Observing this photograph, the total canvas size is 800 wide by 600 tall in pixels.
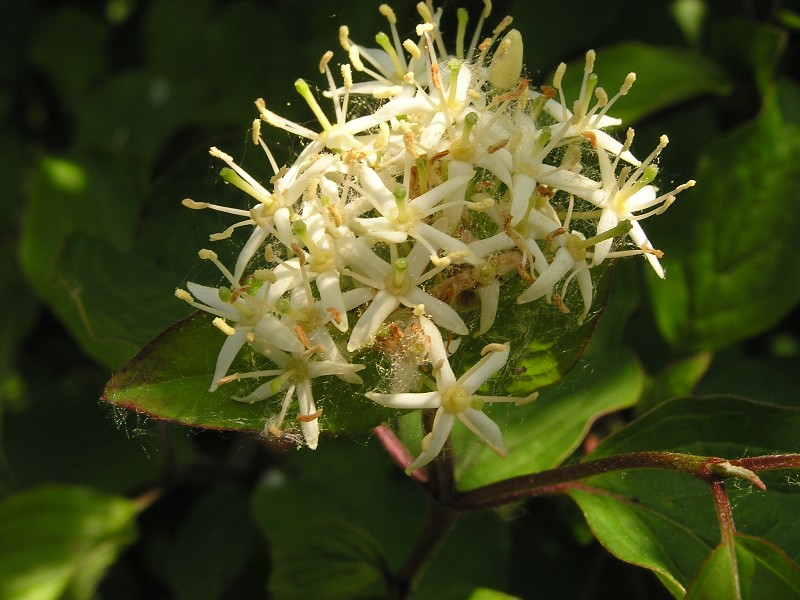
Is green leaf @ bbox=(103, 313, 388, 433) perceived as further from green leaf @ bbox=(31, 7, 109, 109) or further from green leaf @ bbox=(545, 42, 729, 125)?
green leaf @ bbox=(31, 7, 109, 109)

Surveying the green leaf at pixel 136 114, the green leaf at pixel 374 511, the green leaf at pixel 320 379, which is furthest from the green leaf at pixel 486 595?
the green leaf at pixel 136 114

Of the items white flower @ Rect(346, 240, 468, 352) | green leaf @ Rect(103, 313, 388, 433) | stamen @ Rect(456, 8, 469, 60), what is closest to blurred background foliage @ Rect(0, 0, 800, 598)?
stamen @ Rect(456, 8, 469, 60)

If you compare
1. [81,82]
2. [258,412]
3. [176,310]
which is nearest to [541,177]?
[258,412]

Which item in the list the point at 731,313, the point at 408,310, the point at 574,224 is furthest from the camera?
the point at 731,313

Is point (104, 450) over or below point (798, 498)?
below

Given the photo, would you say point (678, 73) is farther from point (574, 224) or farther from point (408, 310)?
point (408, 310)

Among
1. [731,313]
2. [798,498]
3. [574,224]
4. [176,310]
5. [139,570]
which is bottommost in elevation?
[139,570]
